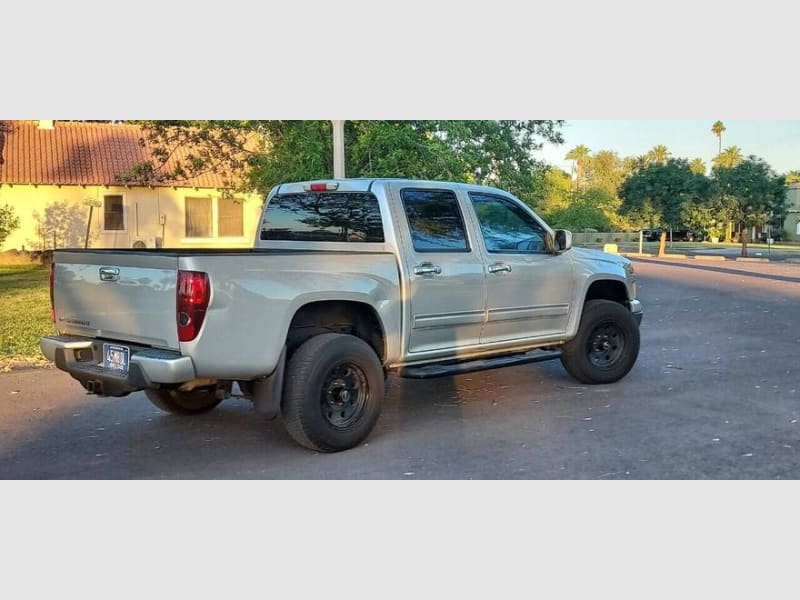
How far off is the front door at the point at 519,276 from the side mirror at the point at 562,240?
10cm

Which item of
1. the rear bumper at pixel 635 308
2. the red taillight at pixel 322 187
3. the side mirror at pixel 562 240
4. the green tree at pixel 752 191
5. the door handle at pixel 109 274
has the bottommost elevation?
the rear bumper at pixel 635 308

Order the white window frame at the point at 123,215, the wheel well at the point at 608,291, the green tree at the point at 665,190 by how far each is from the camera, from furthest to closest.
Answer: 1. the green tree at the point at 665,190
2. the white window frame at the point at 123,215
3. the wheel well at the point at 608,291

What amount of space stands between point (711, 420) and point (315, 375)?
11.2 feet

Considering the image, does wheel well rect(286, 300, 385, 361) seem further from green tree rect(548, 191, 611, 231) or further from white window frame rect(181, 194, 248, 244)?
green tree rect(548, 191, 611, 231)

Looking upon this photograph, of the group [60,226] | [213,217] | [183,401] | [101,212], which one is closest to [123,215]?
[101,212]

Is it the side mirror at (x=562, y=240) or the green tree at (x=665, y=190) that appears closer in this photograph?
the side mirror at (x=562, y=240)

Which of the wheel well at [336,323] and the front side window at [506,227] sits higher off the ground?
the front side window at [506,227]

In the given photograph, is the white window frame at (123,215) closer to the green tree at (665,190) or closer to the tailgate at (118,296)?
the tailgate at (118,296)

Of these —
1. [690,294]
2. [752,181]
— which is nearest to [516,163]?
[690,294]

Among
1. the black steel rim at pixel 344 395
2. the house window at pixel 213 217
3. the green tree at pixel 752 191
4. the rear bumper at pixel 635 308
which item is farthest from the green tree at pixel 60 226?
the green tree at pixel 752 191

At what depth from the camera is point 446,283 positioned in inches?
260

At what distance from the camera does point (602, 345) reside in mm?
8117

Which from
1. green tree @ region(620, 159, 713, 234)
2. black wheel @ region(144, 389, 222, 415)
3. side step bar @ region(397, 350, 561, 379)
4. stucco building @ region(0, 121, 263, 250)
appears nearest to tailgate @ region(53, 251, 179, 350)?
black wheel @ region(144, 389, 222, 415)

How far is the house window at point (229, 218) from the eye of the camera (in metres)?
27.6
